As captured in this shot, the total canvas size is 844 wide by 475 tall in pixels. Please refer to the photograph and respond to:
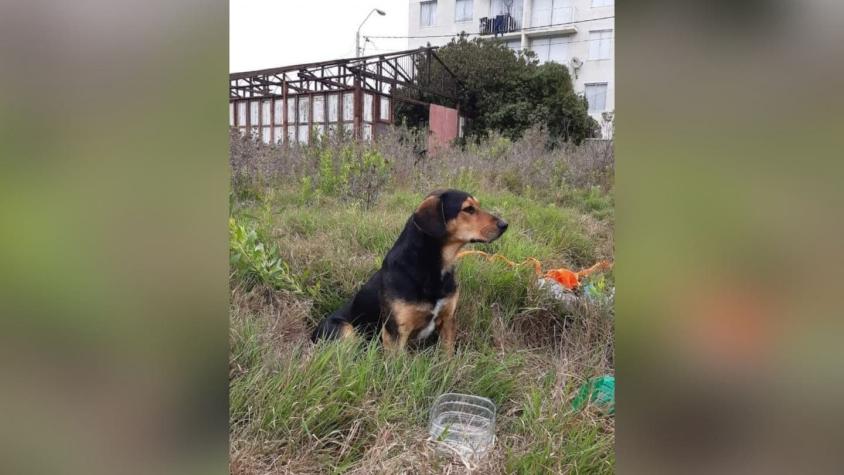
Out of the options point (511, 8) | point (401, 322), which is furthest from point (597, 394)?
point (511, 8)

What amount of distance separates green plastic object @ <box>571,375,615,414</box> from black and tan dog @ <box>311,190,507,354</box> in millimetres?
873

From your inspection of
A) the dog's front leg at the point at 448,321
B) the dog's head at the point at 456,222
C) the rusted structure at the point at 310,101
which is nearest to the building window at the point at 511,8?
the rusted structure at the point at 310,101

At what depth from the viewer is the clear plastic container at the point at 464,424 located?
75.8 inches

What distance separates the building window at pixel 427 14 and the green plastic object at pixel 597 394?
89.7ft

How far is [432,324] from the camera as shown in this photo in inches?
120

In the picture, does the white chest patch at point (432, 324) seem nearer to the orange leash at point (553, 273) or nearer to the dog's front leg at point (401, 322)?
the dog's front leg at point (401, 322)
